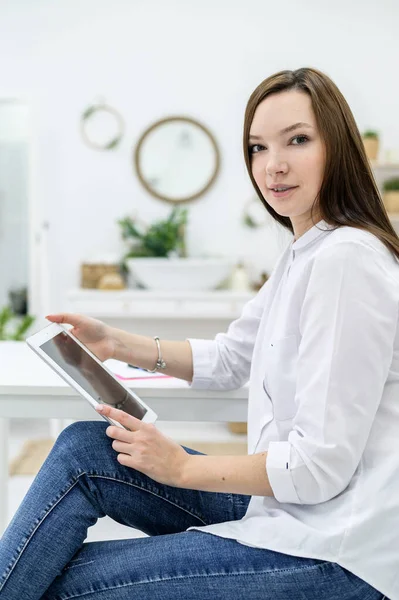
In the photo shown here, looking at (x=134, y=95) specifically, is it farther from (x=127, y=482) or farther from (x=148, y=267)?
(x=127, y=482)

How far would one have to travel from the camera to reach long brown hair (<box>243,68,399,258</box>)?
1099 millimetres

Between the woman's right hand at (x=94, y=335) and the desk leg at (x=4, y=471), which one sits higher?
the woman's right hand at (x=94, y=335)

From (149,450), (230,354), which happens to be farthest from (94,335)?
(149,450)

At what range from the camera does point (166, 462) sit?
1077 millimetres

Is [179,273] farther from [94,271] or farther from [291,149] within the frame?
[291,149]

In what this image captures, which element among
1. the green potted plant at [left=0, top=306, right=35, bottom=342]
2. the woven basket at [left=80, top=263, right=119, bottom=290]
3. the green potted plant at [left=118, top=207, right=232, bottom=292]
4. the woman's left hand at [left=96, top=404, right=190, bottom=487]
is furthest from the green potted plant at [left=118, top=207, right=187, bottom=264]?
the woman's left hand at [left=96, top=404, right=190, bottom=487]

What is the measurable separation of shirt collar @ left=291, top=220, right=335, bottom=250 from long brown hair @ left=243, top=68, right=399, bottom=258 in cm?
1

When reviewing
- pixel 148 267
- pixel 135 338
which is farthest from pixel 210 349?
pixel 148 267

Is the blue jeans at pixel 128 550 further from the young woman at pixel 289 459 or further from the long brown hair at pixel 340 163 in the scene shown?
the long brown hair at pixel 340 163

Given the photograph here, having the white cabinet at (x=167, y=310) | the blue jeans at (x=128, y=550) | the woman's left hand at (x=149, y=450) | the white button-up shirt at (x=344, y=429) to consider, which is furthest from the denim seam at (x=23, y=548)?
the white cabinet at (x=167, y=310)

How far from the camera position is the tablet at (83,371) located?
1.21 m

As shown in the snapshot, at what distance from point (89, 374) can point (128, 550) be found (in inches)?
12.5

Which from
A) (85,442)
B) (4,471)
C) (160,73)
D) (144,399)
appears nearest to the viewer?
(85,442)

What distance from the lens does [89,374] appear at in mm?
1253
